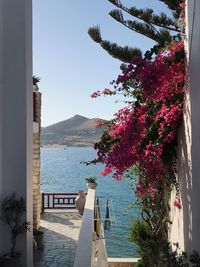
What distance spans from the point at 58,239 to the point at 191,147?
13.2 feet

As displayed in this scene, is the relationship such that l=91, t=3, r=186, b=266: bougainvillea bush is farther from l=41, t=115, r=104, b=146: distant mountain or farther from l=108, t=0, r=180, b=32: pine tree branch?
l=41, t=115, r=104, b=146: distant mountain

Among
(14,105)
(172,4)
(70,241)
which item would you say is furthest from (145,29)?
(70,241)

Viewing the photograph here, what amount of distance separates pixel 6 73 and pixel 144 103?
6.58 ft

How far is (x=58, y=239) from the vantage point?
7.12 meters

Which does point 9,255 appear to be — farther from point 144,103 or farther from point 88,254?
point 144,103

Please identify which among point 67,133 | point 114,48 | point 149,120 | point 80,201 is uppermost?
point 67,133

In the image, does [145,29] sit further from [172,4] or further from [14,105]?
[14,105]

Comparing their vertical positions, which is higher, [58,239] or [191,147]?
[191,147]

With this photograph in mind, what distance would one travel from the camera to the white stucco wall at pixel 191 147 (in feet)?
11.9

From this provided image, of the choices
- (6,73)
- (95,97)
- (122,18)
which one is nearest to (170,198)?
(95,97)

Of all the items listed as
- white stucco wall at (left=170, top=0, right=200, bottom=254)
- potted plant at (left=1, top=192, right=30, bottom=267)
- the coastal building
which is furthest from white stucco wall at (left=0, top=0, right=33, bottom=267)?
white stucco wall at (left=170, top=0, right=200, bottom=254)

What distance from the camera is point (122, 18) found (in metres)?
8.17

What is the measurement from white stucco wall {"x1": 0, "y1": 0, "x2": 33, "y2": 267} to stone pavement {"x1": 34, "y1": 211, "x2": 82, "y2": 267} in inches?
28.0

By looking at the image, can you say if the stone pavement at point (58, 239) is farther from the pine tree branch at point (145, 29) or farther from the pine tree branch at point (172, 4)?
the pine tree branch at point (172, 4)
